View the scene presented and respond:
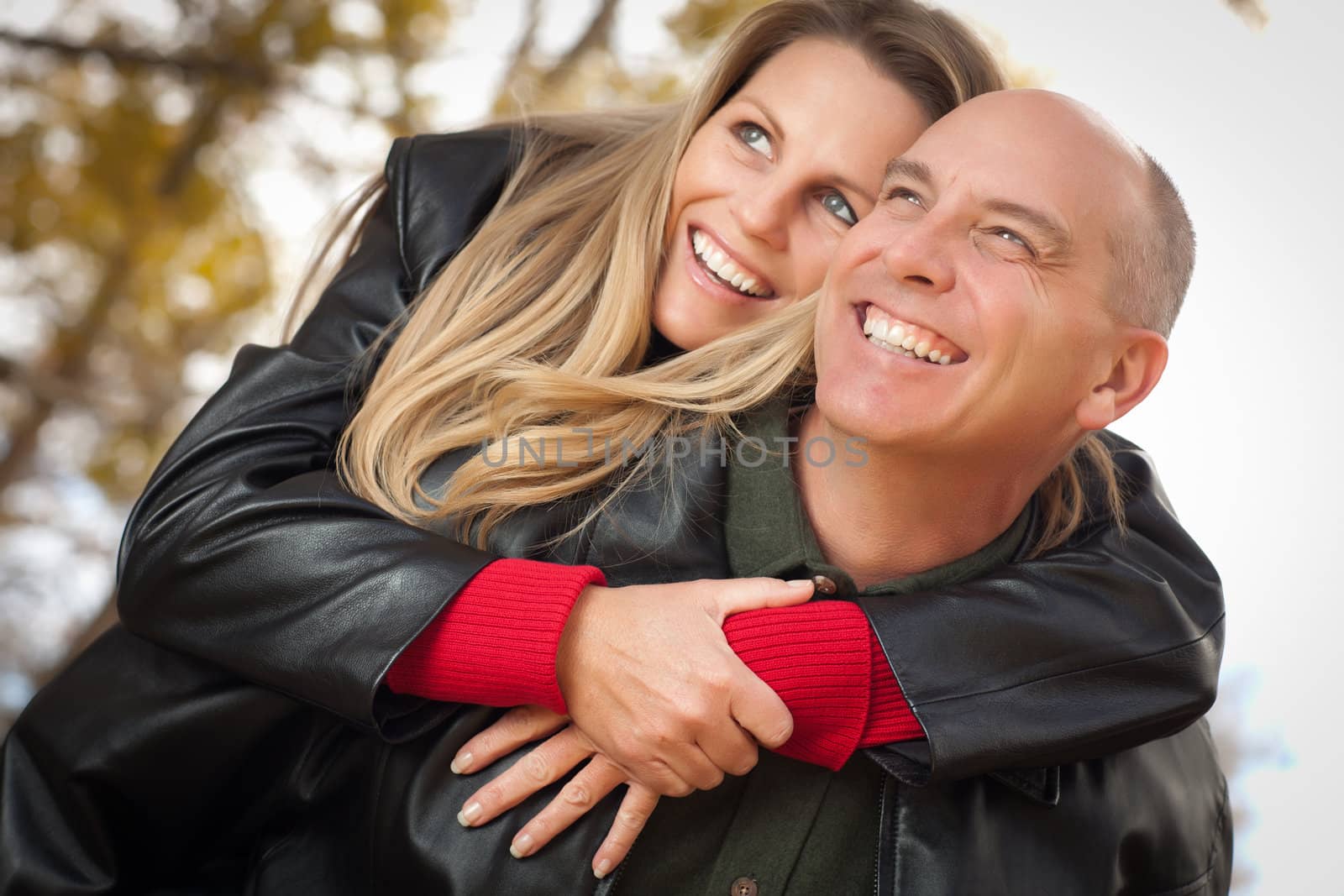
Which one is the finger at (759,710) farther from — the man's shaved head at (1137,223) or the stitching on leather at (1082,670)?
the man's shaved head at (1137,223)

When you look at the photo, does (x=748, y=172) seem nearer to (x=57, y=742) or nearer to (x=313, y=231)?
(x=313, y=231)

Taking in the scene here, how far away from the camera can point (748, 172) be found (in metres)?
2.23

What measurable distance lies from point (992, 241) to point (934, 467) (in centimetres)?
33


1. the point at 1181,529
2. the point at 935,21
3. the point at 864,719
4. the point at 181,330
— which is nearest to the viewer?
the point at 864,719

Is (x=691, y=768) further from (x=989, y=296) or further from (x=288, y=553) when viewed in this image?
(x=989, y=296)

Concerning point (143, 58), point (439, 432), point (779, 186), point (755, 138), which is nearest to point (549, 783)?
point (439, 432)

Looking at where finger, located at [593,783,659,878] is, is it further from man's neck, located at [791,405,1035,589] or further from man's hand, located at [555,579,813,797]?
man's neck, located at [791,405,1035,589]

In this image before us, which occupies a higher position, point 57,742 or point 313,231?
point 313,231

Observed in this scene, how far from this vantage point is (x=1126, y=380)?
6.18 feet

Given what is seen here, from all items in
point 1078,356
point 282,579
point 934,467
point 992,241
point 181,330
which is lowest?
point 181,330

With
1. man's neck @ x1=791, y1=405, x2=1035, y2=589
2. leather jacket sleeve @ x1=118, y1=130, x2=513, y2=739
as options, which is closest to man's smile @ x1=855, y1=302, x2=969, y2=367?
man's neck @ x1=791, y1=405, x2=1035, y2=589

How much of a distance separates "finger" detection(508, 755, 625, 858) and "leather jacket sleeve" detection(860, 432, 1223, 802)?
36cm

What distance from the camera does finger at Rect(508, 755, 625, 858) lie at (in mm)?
1729

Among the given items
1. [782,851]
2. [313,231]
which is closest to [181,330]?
[313,231]
